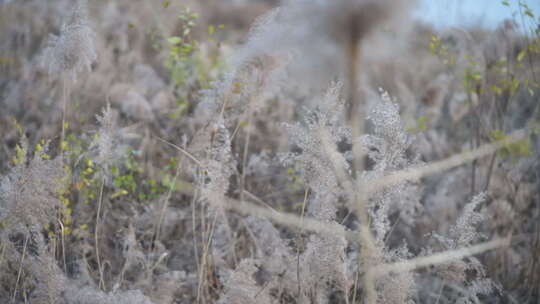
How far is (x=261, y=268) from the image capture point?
88.9 inches

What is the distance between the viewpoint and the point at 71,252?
211 cm

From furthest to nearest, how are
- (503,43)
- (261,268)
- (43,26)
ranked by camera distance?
(43,26)
(503,43)
(261,268)

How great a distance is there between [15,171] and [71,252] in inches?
30.4

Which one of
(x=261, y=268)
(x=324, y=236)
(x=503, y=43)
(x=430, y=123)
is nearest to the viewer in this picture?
(x=324, y=236)

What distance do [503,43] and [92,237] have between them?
253cm

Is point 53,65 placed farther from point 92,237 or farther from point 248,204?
point 248,204

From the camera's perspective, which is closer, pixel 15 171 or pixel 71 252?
pixel 15 171

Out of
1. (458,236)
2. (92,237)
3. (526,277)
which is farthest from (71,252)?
(526,277)

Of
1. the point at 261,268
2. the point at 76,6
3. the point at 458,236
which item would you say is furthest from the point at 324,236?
the point at 76,6

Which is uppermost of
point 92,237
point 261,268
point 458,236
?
point 458,236

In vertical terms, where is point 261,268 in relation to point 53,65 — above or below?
below

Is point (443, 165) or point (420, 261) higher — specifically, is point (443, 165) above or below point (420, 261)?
below

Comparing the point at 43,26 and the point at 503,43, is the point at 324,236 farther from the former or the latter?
the point at 43,26

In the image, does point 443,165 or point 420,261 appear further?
point 443,165
